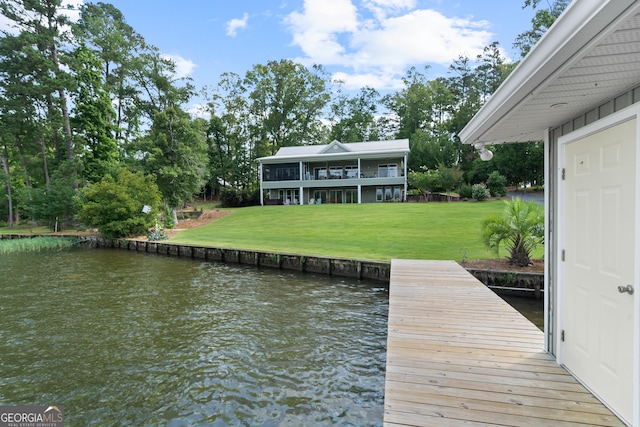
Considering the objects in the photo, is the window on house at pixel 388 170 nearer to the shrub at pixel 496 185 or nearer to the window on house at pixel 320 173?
the window on house at pixel 320 173

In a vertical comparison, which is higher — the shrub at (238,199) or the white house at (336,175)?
the white house at (336,175)

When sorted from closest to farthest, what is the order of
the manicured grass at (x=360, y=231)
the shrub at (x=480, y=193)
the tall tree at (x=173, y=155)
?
the manicured grass at (x=360, y=231) < the shrub at (x=480, y=193) < the tall tree at (x=173, y=155)

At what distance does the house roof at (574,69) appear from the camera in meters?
1.54

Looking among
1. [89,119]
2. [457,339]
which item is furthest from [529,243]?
[89,119]

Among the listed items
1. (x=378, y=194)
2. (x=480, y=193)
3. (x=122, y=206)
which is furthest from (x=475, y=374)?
(x=378, y=194)

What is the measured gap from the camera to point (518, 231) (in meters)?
9.23

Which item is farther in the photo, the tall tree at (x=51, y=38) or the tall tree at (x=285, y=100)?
the tall tree at (x=285, y=100)

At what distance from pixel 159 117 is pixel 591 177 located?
90.0 feet

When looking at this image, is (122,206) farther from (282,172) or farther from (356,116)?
(356,116)

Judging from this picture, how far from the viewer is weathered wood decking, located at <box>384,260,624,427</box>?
2.54m

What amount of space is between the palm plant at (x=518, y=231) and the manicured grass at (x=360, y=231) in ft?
3.47

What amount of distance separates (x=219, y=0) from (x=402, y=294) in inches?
835

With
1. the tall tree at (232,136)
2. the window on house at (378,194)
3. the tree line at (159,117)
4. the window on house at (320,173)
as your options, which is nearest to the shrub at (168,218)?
the tree line at (159,117)

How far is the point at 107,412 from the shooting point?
4.15 m
